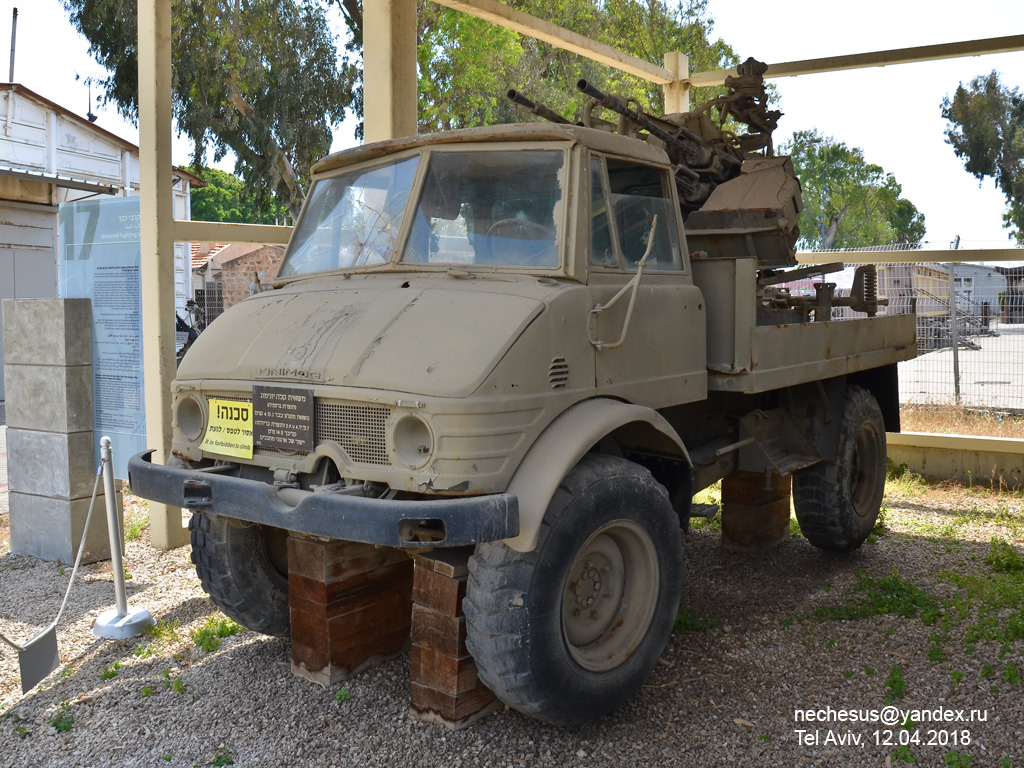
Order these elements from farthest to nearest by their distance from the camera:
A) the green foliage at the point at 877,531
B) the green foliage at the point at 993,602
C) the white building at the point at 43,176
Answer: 1. the white building at the point at 43,176
2. the green foliage at the point at 877,531
3. the green foliage at the point at 993,602

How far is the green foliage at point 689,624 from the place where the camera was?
4.89 meters

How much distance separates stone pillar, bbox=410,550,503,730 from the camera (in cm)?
362

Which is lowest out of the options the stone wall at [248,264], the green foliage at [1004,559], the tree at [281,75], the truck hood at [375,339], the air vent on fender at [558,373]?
the green foliage at [1004,559]

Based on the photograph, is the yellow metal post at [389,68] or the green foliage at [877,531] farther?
the green foliage at [877,531]

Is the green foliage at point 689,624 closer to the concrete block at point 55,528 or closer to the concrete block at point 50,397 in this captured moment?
the concrete block at point 55,528

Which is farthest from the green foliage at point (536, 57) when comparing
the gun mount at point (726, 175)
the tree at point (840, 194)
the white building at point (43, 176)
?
the tree at point (840, 194)

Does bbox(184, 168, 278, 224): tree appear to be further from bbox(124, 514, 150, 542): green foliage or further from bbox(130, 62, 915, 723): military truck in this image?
bbox(130, 62, 915, 723): military truck

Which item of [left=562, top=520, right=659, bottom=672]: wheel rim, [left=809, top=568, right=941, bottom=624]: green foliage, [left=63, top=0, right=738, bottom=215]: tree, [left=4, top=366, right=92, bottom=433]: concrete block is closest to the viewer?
[left=562, top=520, right=659, bottom=672]: wheel rim

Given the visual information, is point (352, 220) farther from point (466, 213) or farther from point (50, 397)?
point (50, 397)

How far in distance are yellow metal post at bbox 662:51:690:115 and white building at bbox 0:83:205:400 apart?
837cm

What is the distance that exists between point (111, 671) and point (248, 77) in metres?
19.6

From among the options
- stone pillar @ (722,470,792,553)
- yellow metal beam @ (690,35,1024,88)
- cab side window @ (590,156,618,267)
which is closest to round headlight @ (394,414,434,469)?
cab side window @ (590,156,618,267)

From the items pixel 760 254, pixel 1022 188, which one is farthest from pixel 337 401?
pixel 1022 188

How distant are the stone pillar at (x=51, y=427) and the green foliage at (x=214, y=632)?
165 centimetres
